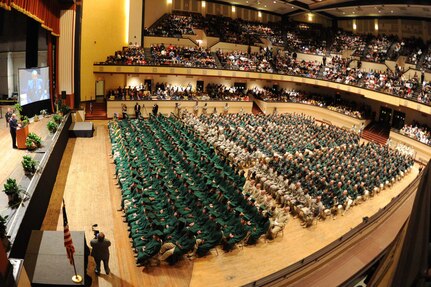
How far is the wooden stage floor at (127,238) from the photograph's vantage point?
286 inches

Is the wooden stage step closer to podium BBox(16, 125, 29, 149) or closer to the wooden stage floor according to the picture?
the wooden stage floor

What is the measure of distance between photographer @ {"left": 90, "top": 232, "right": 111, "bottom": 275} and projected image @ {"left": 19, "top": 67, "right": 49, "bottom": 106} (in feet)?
25.8

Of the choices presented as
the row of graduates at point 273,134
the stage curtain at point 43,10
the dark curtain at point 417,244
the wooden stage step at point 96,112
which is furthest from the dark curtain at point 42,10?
the dark curtain at point 417,244

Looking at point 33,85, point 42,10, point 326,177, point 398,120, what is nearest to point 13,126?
→ point 33,85

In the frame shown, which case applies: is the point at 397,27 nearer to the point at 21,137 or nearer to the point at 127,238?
the point at 127,238

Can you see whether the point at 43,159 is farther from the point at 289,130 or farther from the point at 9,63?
the point at 289,130

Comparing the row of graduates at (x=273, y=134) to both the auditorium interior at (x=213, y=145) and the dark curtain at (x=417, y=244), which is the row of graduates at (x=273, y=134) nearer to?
the auditorium interior at (x=213, y=145)

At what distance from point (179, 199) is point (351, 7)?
22.9 metres

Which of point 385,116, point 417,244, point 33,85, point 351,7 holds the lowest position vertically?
point 385,116

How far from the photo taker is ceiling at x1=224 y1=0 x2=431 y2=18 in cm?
2266

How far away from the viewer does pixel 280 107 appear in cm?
2608

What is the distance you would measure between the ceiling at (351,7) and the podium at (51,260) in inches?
910

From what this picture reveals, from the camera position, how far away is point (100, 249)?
6730 millimetres

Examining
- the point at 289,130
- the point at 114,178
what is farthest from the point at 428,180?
the point at 289,130
